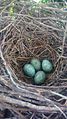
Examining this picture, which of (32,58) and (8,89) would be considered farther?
(32,58)

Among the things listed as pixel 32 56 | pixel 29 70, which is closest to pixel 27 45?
pixel 32 56

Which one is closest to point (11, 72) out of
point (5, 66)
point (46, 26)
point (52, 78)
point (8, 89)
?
point (5, 66)

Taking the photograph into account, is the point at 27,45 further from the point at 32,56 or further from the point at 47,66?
the point at 47,66

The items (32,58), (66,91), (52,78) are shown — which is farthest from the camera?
(32,58)

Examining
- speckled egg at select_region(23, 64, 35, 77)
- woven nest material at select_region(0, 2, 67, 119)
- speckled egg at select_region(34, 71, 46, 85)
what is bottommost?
speckled egg at select_region(34, 71, 46, 85)

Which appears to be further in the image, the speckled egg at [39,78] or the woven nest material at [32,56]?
the speckled egg at [39,78]

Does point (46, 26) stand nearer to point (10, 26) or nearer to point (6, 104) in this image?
point (10, 26)
